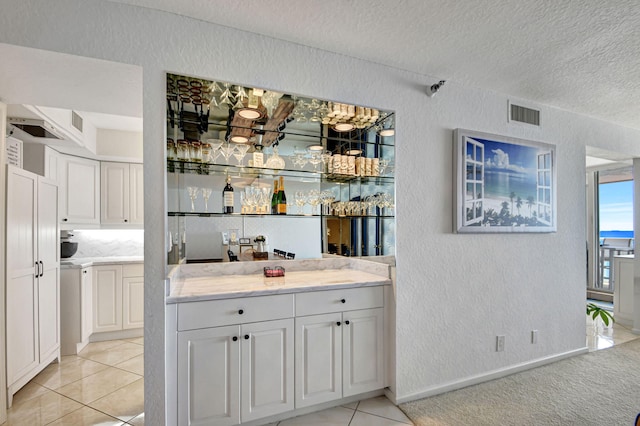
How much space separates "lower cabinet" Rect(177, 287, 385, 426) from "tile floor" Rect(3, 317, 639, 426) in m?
0.14

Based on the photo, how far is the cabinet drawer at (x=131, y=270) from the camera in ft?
13.0

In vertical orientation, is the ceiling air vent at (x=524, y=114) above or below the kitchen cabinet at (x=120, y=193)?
above

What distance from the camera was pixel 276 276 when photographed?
2578 mm

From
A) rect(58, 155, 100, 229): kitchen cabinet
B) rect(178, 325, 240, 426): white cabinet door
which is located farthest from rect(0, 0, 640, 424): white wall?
rect(58, 155, 100, 229): kitchen cabinet

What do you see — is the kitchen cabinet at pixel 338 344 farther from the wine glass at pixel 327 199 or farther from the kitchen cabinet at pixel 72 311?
the kitchen cabinet at pixel 72 311

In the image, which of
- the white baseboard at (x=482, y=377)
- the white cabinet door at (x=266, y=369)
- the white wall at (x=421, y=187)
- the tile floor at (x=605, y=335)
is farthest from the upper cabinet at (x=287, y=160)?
the tile floor at (x=605, y=335)

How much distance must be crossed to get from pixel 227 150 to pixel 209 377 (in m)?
1.63

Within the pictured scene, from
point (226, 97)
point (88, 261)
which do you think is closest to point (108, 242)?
point (88, 261)

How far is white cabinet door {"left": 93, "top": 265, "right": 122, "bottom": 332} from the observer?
3838 millimetres

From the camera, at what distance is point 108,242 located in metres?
4.43

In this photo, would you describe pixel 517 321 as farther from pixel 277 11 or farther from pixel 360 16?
pixel 277 11

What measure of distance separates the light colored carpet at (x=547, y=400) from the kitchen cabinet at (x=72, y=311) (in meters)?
3.44

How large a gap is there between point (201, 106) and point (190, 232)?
979 millimetres

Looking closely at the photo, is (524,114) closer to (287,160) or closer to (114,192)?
(287,160)
